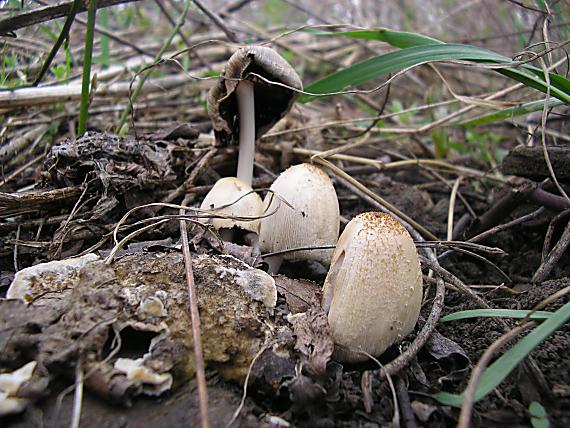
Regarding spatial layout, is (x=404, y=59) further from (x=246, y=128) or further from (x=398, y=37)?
(x=246, y=128)

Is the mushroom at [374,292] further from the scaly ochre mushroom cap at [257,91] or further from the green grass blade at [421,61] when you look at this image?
the scaly ochre mushroom cap at [257,91]

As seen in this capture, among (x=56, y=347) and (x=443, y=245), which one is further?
(x=443, y=245)

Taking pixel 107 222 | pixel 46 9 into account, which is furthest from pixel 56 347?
pixel 46 9

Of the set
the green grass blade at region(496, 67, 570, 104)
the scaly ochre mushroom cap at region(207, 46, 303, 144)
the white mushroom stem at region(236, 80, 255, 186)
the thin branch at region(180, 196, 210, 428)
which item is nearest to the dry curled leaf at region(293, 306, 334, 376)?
the thin branch at region(180, 196, 210, 428)

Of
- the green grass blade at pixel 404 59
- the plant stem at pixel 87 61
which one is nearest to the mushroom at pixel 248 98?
the green grass blade at pixel 404 59

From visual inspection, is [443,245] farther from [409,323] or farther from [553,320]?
[553,320]

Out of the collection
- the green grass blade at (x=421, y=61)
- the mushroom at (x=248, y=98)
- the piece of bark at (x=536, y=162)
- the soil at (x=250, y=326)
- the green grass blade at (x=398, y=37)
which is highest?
the green grass blade at (x=398, y=37)
